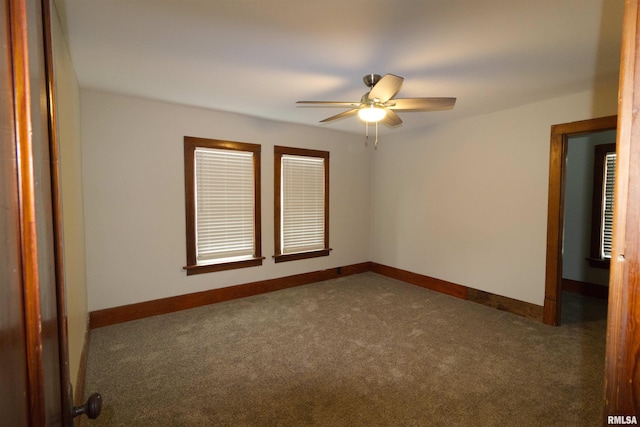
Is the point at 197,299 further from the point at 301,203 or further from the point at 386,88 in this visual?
the point at 386,88

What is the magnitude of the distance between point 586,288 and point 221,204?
5.32m

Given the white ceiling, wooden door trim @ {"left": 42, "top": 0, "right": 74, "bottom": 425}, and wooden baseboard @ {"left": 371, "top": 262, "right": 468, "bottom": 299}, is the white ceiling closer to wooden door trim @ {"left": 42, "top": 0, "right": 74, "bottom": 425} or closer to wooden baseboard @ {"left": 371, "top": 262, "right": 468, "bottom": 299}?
wooden door trim @ {"left": 42, "top": 0, "right": 74, "bottom": 425}

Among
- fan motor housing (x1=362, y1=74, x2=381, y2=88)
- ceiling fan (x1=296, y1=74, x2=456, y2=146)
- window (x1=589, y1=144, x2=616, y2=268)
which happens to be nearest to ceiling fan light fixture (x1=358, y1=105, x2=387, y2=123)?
ceiling fan (x1=296, y1=74, x2=456, y2=146)

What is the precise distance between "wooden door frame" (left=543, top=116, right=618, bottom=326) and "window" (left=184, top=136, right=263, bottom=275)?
11.5 feet

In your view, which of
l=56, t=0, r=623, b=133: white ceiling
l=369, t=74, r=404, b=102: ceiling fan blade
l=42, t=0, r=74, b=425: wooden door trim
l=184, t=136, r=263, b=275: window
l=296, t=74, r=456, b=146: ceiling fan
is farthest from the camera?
l=184, t=136, r=263, b=275: window

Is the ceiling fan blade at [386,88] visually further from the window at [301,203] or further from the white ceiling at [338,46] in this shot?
the window at [301,203]

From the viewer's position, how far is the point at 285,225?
4496mm

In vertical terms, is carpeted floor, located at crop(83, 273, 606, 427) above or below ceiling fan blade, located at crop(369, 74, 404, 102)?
below

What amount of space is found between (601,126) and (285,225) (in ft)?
12.4

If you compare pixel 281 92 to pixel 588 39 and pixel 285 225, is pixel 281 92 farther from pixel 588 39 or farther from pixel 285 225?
pixel 588 39

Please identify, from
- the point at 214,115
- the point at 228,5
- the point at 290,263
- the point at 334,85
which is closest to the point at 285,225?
the point at 290,263

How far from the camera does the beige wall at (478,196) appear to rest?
338cm

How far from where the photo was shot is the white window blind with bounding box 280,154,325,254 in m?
4.49

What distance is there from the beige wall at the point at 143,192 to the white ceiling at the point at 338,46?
0.33m
